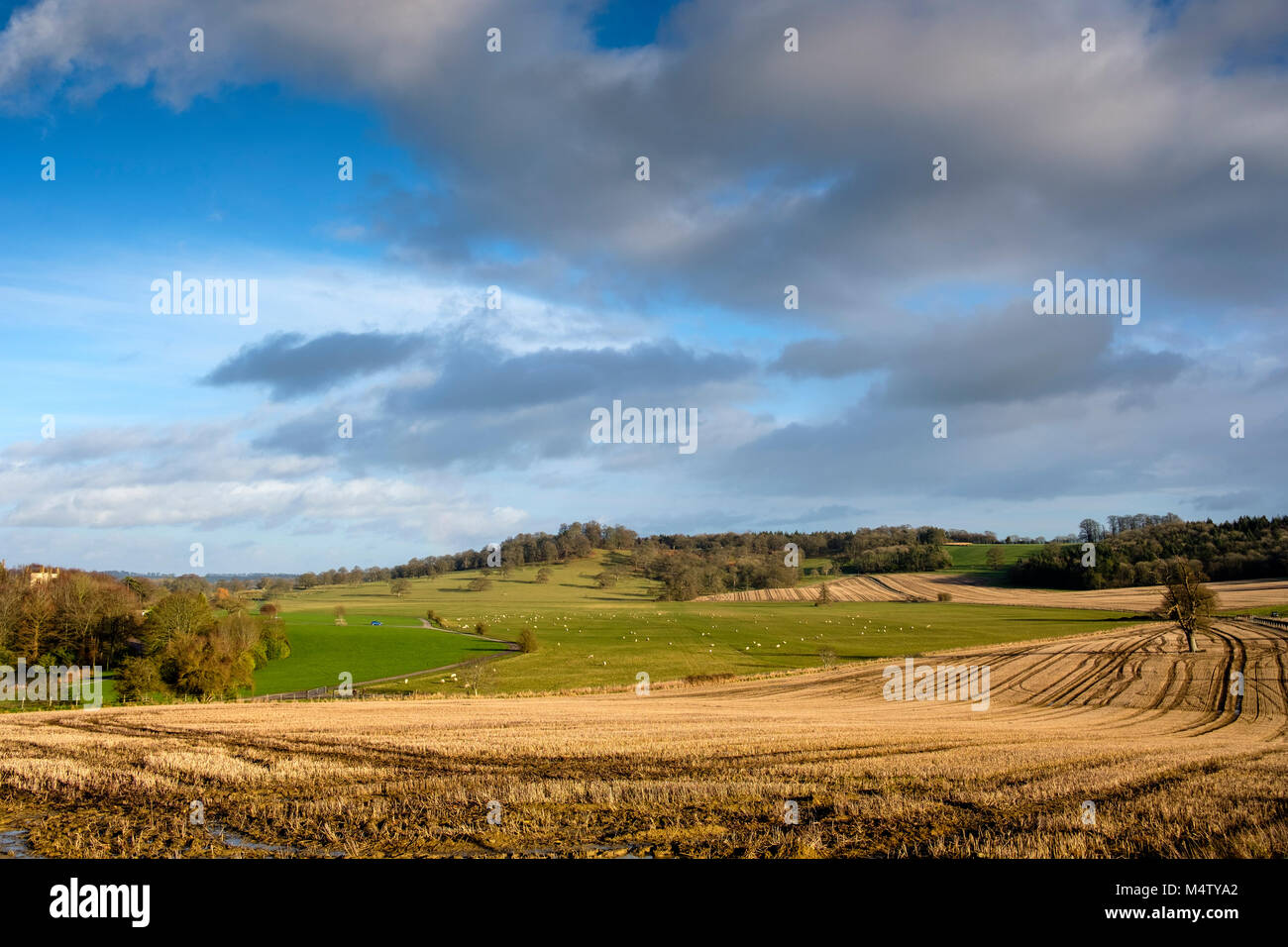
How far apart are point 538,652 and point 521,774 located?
297 ft

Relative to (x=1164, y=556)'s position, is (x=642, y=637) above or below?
below

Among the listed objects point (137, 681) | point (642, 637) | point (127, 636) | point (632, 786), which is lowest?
point (642, 637)

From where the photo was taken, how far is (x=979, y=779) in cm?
1719

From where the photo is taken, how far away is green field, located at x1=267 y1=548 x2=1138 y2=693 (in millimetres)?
91375

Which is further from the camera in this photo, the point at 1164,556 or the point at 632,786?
the point at 1164,556

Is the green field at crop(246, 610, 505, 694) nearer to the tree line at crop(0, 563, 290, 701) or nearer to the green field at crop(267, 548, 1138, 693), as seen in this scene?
the green field at crop(267, 548, 1138, 693)

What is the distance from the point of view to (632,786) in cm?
1628

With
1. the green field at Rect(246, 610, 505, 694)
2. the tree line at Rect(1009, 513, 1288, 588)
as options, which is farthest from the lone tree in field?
the green field at Rect(246, 610, 505, 694)

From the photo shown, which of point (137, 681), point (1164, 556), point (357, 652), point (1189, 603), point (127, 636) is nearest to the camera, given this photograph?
point (137, 681)

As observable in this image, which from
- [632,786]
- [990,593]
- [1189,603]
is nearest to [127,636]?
[632,786]

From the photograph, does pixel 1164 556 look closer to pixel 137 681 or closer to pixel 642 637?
pixel 642 637

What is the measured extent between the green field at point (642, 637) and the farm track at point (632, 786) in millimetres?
50466

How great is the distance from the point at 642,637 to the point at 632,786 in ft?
356
